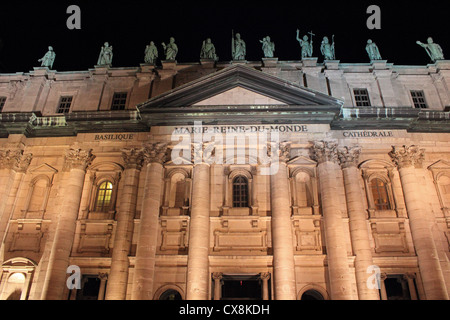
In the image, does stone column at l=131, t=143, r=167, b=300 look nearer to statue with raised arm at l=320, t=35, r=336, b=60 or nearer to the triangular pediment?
the triangular pediment

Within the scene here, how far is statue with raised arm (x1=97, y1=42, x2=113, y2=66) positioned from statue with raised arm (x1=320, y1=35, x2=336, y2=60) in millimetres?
17348

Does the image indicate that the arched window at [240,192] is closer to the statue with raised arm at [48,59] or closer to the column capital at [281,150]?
the column capital at [281,150]

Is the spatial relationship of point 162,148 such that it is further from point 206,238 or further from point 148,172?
point 206,238

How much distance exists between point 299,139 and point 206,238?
9.22m

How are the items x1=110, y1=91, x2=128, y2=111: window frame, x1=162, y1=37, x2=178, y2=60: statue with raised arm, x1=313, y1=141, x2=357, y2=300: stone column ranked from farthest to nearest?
x1=162, y1=37, x2=178, y2=60: statue with raised arm, x1=110, y1=91, x2=128, y2=111: window frame, x1=313, y1=141, x2=357, y2=300: stone column

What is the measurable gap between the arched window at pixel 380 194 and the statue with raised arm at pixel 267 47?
12.5m

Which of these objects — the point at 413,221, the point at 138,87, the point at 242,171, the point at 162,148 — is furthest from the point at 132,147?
the point at 413,221

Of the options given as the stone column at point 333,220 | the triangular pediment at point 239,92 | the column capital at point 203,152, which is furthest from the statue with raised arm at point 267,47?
the column capital at point 203,152

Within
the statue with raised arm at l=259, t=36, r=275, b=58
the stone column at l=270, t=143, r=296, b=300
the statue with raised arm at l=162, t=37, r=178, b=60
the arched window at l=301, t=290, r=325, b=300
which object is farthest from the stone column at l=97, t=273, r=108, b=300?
the statue with raised arm at l=259, t=36, r=275, b=58

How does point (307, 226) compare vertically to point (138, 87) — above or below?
below

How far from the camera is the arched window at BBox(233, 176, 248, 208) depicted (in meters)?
24.2

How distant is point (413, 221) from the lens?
22703 millimetres

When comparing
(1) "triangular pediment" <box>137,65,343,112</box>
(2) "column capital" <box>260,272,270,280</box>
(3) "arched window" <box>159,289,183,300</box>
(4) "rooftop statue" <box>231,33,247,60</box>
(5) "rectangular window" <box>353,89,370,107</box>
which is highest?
(4) "rooftop statue" <box>231,33,247,60</box>
